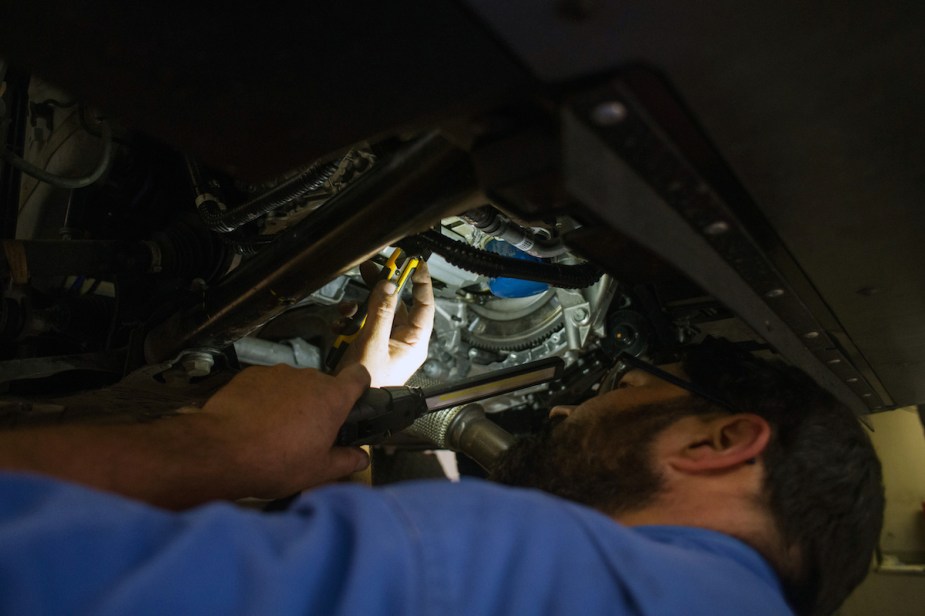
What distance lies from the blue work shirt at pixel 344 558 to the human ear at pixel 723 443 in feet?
0.87

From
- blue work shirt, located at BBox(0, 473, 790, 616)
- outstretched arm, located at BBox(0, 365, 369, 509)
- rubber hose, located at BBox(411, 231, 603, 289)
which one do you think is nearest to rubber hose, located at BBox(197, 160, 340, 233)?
rubber hose, located at BBox(411, 231, 603, 289)

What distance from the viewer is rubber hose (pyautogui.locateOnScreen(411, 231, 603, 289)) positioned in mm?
1037

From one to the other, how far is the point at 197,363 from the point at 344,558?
93 cm

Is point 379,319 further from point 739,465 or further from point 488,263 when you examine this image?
point 739,465

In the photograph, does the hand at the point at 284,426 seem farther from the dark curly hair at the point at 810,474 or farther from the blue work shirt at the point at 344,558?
the dark curly hair at the point at 810,474

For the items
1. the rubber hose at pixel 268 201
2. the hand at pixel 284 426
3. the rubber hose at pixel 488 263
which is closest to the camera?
the hand at pixel 284 426

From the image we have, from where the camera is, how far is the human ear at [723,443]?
84cm

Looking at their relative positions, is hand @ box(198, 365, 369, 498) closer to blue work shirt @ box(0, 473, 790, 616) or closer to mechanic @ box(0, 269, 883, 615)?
mechanic @ box(0, 269, 883, 615)

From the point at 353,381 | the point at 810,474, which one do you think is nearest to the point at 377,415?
the point at 353,381

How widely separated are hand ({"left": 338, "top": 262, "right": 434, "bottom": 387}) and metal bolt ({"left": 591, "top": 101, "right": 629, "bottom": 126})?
72 centimetres

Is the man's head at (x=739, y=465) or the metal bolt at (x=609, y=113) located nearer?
Result: the metal bolt at (x=609, y=113)

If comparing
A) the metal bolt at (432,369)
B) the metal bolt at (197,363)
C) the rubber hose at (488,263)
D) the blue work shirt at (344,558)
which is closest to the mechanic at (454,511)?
the blue work shirt at (344,558)

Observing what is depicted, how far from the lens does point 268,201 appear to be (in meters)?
0.98

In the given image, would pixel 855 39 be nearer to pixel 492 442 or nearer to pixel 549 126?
pixel 549 126
